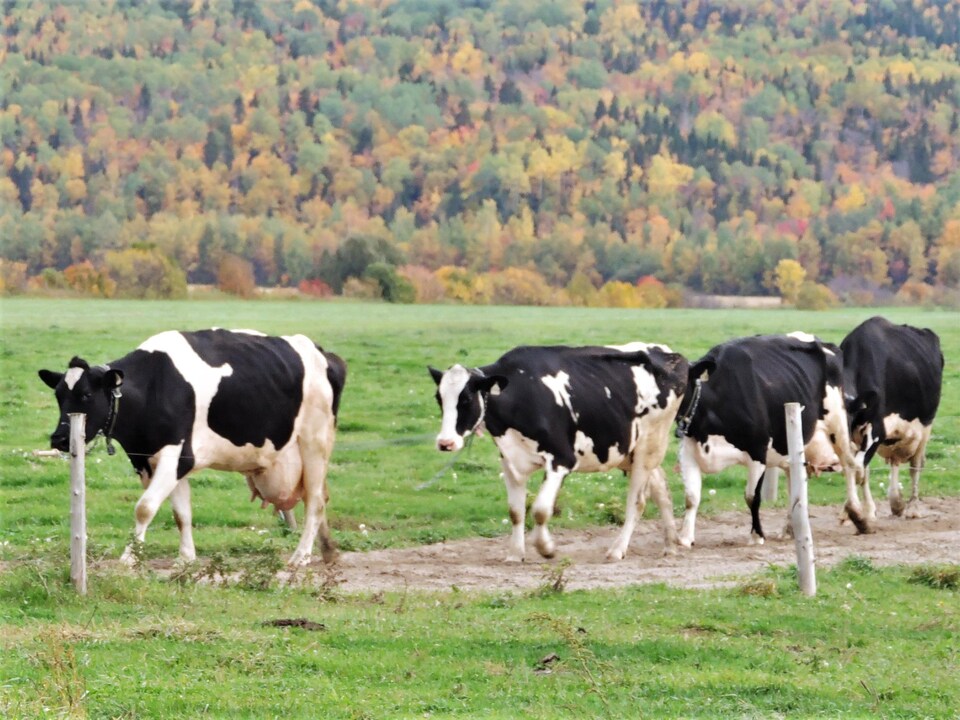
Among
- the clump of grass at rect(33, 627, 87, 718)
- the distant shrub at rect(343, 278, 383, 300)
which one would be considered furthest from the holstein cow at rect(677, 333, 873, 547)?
the distant shrub at rect(343, 278, 383, 300)

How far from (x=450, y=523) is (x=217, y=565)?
17.6 feet

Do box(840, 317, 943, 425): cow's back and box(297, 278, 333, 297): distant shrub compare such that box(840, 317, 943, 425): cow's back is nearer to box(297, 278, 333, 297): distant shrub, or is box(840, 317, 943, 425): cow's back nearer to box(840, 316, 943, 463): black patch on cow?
box(840, 316, 943, 463): black patch on cow

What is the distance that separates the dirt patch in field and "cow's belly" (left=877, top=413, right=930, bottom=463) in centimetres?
83

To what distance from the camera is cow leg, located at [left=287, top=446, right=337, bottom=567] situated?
1472 centimetres

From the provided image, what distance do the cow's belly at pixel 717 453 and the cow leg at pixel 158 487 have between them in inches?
216

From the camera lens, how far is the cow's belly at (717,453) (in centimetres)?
1648

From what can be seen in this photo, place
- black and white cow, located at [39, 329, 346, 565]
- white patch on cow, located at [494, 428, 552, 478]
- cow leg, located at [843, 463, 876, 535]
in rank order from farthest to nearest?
1. cow leg, located at [843, 463, 876, 535]
2. white patch on cow, located at [494, 428, 552, 478]
3. black and white cow, located at [39, 329, 346, 565]

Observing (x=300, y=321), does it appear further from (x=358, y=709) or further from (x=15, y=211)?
(x=358, y=709)

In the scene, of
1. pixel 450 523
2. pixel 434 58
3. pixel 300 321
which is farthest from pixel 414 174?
pixel 450 523

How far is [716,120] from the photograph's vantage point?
110 m

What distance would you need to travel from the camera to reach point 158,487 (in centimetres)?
1388

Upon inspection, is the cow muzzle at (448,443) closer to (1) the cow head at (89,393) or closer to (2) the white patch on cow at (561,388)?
(2) the white patch on cow at (561,388)

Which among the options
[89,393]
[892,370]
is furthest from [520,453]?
[892,370]

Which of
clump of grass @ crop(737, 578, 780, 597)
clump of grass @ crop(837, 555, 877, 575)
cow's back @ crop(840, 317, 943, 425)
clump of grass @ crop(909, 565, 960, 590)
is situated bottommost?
clump of grass @ crop(837, 555, 877, 575)
